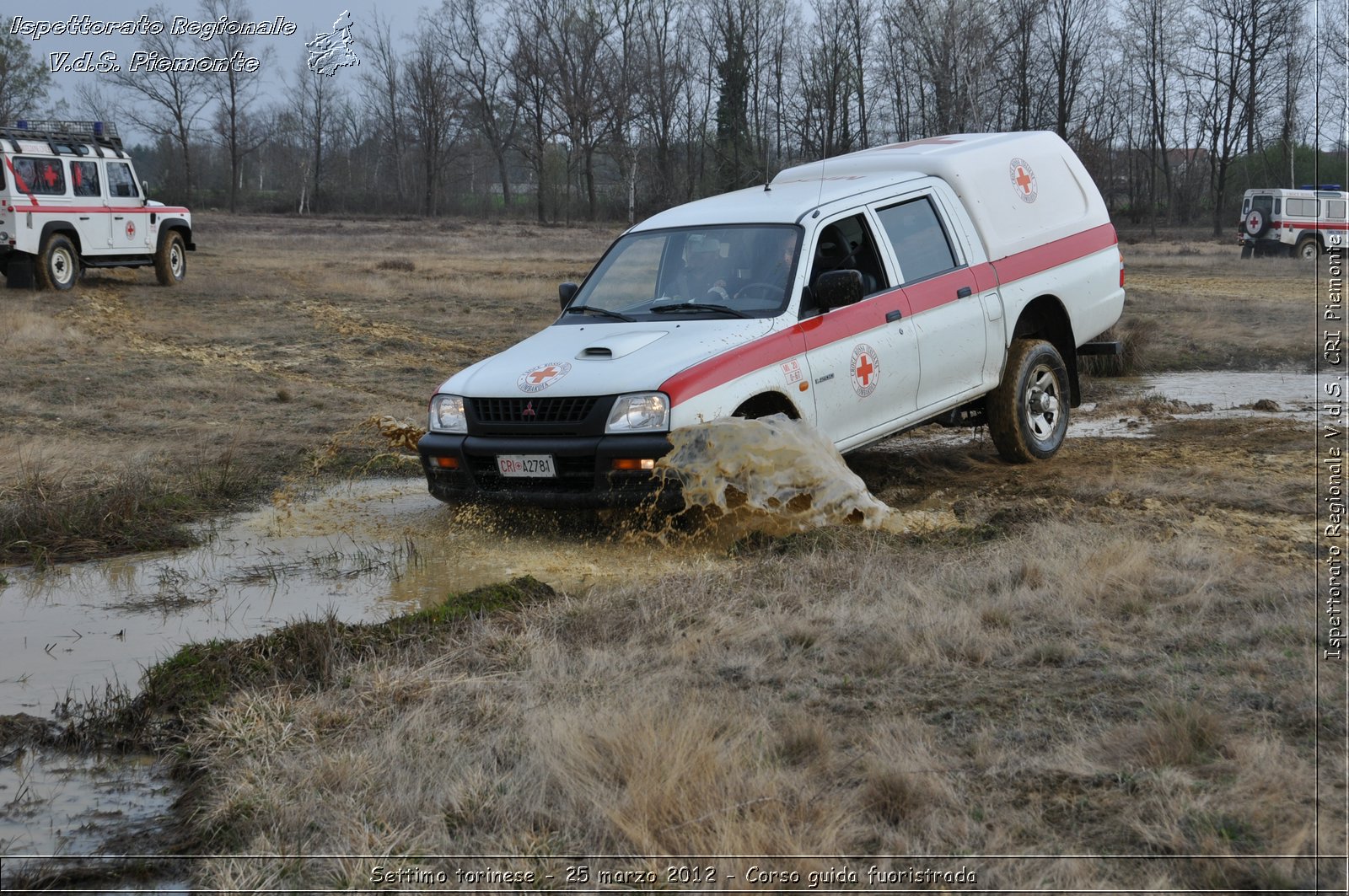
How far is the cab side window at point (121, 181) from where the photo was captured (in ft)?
74.0

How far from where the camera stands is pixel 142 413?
456 inches

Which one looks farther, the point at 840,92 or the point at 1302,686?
the point at 840,92

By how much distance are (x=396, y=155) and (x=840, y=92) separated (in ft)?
107

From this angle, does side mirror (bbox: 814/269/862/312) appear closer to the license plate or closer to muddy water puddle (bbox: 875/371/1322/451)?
the license plate

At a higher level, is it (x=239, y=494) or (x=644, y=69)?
(x=644, y=69)

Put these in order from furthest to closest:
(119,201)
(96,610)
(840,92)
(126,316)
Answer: (840,92) → (119,201) → (126,316) → (96,610)

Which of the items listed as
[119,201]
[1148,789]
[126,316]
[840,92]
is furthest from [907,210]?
[840,92]

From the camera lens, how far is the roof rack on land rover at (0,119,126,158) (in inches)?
814

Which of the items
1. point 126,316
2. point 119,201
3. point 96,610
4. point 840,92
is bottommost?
point 96,610

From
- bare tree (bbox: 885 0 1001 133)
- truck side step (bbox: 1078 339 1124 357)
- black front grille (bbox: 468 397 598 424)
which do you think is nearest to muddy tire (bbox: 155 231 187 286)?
black front grille (bbox: 468 397 598 424)

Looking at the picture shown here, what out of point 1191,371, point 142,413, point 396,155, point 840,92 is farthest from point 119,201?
point 396,155

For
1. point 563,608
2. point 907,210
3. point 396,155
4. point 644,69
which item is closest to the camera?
point 563,608

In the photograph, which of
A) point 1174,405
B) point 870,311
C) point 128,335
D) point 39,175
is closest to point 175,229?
point 39,175

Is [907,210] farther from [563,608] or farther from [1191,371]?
[1191,371]
